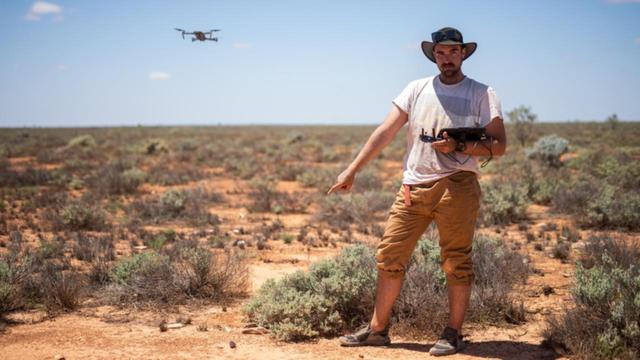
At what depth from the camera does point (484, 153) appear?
381 centimetres

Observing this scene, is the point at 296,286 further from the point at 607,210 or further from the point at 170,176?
the point at 170,176

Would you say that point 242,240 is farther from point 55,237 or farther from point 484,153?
point 484,153

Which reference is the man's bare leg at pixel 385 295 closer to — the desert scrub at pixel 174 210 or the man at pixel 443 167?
the man at pixel 443 167

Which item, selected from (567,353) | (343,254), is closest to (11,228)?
(343,254)

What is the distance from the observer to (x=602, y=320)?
412 cm

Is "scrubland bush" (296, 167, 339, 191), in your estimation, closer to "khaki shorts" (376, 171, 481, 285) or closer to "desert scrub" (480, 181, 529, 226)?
"desert scrub" (480, 181, 529, 226)

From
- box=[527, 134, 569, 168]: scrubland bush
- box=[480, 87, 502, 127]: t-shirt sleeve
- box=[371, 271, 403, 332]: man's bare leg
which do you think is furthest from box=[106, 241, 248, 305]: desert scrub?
box=[527, 134, 569, 168]: scrubland bush

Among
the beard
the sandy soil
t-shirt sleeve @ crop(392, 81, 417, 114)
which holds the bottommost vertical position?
the sandy soil

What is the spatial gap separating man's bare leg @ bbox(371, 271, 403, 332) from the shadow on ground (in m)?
0.29

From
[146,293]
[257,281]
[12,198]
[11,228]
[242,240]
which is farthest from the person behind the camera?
[12,198]

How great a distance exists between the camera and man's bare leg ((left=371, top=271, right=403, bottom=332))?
→ 13.9 feet

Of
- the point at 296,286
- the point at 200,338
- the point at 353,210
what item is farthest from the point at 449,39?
the point at 353,210

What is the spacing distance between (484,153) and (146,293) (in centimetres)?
376

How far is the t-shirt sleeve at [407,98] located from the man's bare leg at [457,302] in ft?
4.48
